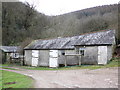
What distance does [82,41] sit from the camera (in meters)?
16.5

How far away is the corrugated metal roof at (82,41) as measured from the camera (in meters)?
14.8

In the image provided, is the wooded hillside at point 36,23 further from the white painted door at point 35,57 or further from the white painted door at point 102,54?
the white painted door at point 102,54

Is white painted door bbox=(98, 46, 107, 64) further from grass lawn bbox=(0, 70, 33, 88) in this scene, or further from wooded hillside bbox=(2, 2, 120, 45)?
wooded hillside bbox=(2, 2, 120, 45)

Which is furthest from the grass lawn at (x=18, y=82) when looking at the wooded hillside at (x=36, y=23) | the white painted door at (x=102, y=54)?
the wooded hillside at (x=36, y=23)

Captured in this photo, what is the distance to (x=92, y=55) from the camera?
1511 cm

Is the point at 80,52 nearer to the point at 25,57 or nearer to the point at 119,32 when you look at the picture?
the point at 119,32

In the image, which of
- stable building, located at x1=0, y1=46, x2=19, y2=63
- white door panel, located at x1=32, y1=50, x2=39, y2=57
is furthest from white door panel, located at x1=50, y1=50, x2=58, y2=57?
stable building, located at x1=0, y1=46, x2=19, y2=63

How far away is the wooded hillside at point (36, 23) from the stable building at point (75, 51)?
17.2 m

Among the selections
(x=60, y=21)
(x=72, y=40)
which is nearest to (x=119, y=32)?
(x=72, y=40)

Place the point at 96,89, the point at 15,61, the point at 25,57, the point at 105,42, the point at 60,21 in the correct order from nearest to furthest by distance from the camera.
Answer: the point at 96,89
the point at 105,42
the point at 25,57
the point at 15,61
the point at 60,21

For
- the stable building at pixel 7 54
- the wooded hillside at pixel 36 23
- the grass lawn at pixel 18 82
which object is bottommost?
the grass lawn at pixel 18 82

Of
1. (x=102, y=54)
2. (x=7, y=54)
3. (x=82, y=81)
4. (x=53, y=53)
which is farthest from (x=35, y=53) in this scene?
(x=82, y=81)

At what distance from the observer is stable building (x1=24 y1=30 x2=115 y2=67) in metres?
14.6

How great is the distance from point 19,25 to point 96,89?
4574 cm
